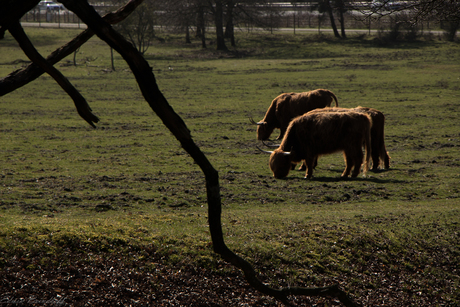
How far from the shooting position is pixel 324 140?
11.5m

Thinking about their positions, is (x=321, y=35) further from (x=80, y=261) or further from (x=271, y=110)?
(x=80, y=261)

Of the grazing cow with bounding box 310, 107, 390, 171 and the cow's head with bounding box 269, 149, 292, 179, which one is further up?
the grazing cow with bounding box 310, 107, 390, 171

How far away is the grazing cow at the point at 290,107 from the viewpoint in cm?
1612

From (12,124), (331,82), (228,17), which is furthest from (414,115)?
(228,17)

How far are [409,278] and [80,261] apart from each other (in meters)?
4.35

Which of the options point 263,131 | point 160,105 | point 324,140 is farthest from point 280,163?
point 160,105

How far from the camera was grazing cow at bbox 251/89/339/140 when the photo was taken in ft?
52.9

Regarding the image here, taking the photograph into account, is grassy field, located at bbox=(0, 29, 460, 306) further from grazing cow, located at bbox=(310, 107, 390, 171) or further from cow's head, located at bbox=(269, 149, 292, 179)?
grazing cow, located at bbox=(310, 107, 390, 171)

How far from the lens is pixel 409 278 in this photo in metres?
6.52

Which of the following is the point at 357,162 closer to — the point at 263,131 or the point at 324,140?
the point at 324,140

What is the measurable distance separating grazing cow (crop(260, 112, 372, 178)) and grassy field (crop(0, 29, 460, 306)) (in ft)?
1.64

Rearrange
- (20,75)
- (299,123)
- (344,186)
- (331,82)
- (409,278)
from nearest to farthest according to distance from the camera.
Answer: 1. (20,75)
2. (409,278)
3. (344,186)
4. (299,123)
5. (331,82)

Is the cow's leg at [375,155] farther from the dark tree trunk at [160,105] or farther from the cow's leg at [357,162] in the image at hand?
the dark tree trunk at [160,105]

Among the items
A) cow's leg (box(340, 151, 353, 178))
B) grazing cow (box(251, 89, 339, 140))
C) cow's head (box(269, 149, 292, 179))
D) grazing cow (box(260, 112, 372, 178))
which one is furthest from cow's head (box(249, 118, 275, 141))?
cow's leg (box(340, 151, 353, 178))
